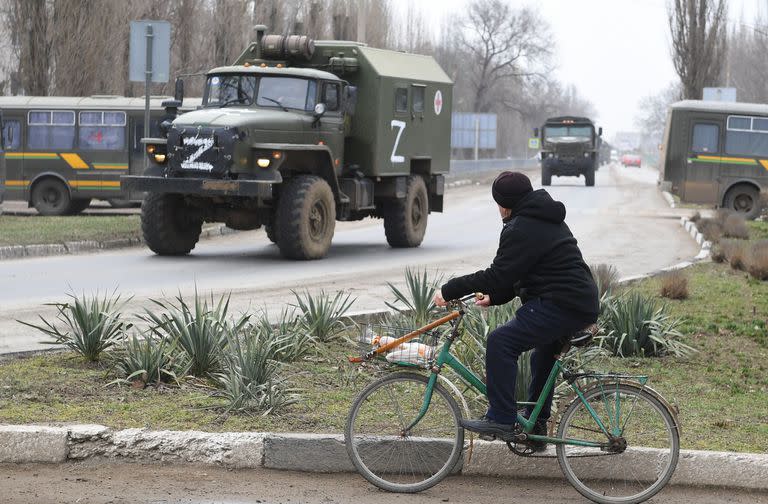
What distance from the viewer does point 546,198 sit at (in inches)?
251

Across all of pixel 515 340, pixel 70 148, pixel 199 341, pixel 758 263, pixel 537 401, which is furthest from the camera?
pixel 70 148

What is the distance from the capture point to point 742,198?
107 feet

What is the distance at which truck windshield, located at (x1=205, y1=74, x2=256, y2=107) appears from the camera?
60.0 ft

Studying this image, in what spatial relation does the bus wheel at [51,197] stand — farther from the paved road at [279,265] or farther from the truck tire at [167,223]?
the truck tire at [167,223]

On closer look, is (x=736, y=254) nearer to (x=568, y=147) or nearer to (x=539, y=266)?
(x=539, y=266)

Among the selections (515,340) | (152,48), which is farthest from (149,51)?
(515,340)

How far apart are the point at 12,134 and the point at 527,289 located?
24.7m

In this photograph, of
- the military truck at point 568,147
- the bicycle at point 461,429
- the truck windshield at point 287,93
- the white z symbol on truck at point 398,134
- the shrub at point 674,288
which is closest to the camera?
the bicycle at point 461,429

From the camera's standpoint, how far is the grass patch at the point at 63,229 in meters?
19.5

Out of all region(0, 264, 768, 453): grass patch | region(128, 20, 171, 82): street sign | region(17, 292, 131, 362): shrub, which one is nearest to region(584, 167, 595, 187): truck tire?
region(128, 20, 171, 82): street sign

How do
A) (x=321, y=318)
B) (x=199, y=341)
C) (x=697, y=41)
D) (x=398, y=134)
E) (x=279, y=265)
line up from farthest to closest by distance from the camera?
1. (x=697, y=41)
2. (x=398, y=134)
3. (x=279, y=265)
4. (x=321, y=318)
5. (x=199, y=341)

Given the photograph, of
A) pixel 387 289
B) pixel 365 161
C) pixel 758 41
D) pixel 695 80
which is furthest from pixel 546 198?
pixel 758 41

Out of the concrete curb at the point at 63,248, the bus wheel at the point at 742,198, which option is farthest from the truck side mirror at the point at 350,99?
the bus wheel at the point at 742,198

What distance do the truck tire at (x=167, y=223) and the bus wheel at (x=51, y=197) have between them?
10.5 m
